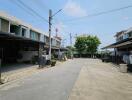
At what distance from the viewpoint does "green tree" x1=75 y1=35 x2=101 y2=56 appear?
76688 mm

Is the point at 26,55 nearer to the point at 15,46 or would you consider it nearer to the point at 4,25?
the point at 15,46

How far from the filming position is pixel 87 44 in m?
77.8

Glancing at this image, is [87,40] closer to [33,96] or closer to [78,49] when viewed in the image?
[78,49]

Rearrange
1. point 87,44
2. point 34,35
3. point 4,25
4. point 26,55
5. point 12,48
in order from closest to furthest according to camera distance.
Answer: point 4,25
point 12,48
point 26,55
point 34,35
point 87,44

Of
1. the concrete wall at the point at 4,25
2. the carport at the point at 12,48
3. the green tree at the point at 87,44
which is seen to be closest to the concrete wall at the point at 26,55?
the carport at the point at 12,48

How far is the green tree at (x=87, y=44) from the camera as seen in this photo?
252 feet

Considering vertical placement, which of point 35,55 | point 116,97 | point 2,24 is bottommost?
point 116,97

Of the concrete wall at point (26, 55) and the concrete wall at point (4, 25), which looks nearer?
the concrete wall at point (4, 25)

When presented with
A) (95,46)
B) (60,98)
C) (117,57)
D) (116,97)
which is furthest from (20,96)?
(95,46)

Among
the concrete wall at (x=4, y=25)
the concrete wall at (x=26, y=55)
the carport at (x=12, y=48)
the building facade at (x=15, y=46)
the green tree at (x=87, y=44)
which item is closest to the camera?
the concrete wall at (x=4, y=25)

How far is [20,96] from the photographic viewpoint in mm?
9172

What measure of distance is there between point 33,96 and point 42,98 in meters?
0.58

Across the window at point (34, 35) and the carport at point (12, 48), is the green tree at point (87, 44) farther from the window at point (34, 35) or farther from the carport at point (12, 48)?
→ the carport at point (12, 48)

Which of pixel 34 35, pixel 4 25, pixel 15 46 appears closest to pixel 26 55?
pixel 15 46
